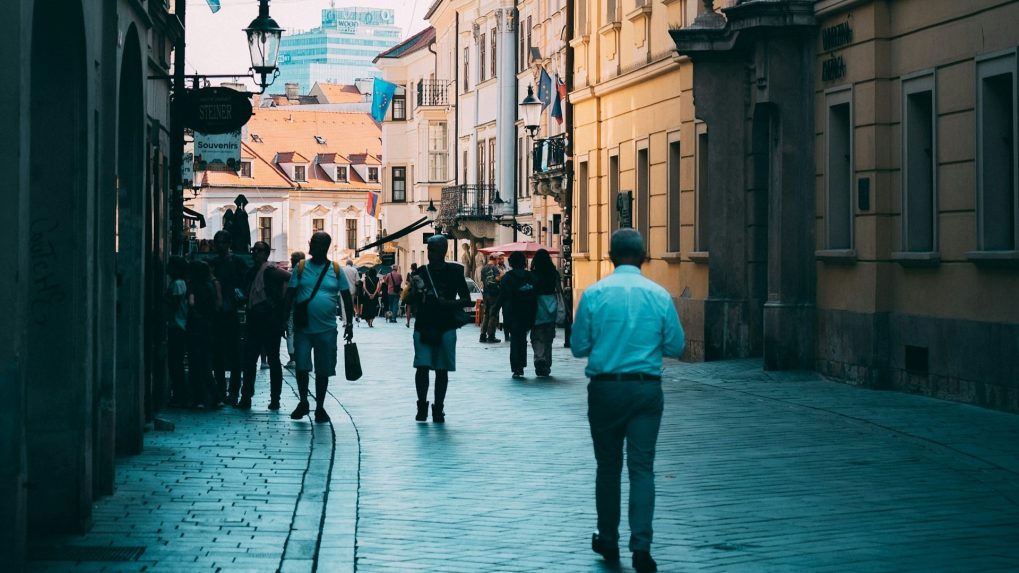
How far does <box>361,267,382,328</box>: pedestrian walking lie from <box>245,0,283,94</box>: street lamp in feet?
84.3

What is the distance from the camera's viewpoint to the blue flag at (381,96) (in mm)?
66750

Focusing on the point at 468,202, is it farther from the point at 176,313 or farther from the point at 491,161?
the point at 176,313

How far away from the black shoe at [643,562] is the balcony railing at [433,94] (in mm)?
67110

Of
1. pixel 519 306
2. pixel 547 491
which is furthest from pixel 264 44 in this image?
pixel 547 491

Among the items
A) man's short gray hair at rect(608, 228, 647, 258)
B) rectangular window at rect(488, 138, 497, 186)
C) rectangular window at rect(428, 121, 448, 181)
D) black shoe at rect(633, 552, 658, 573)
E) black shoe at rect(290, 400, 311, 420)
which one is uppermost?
rectangular window at rect(428, 121, 448, 181)

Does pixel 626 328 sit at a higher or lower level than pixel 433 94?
lower

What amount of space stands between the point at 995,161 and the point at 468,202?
50.1 m

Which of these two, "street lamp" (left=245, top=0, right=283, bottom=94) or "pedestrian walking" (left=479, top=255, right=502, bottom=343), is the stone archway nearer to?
"street lamp" (left=245, top=0, right=283, bottom=94)

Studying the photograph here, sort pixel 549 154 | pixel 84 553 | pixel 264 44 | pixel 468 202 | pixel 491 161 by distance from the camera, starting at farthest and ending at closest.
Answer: pixel 468 202, pixel 491 161, pixel 549 154, pixel 264 44, pixel 84 553

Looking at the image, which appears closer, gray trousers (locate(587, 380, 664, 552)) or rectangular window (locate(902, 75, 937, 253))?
gray trousers (locate(587, 380, 664, 552))

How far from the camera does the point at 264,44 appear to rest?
20875mm

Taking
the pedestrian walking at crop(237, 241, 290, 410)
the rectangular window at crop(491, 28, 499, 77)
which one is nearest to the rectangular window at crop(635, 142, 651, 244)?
the pedestrian walking at crop(237, 241, 290, 410)

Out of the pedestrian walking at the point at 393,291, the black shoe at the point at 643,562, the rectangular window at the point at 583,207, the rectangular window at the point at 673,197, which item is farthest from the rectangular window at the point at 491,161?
the black shoe at the point at 643,562

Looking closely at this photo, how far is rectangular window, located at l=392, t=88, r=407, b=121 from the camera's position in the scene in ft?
281
